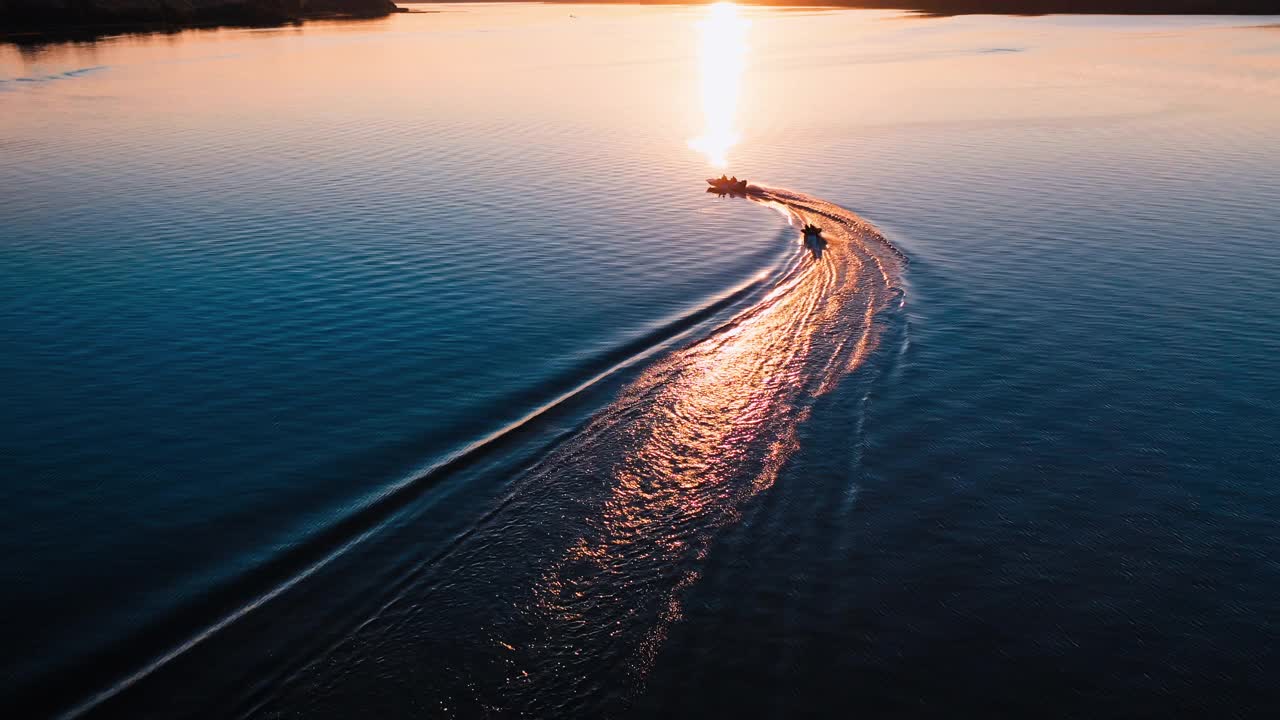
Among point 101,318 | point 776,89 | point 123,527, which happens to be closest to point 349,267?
point 101,318

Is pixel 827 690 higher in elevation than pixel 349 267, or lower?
lower

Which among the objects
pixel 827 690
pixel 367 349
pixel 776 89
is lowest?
pixel 827 690

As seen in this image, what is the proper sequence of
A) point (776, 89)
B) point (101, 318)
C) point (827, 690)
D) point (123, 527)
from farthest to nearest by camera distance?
point (776, 89)
point (101, 318)
point (123, 527)
point (827, 690)

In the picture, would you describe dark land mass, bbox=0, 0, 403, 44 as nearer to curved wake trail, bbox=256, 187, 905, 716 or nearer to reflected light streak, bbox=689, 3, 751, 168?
reflected light streak, bbox=689, 3, 751, 168

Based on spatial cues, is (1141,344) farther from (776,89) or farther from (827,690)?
(776,89)

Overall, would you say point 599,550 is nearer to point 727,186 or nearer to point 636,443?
point 636,443

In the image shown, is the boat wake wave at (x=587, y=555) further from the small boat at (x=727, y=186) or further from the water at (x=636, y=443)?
the small boat at (x=727, y=186)

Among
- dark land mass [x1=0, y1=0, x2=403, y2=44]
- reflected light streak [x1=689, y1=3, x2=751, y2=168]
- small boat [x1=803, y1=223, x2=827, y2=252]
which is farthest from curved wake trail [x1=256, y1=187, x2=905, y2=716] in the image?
dark land mass [x1=0, y1=0, x2=403, y2=44]
